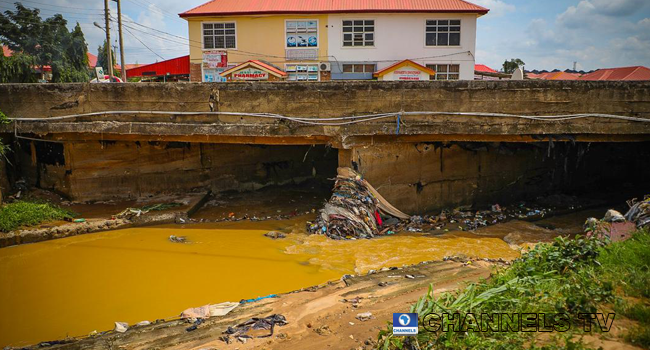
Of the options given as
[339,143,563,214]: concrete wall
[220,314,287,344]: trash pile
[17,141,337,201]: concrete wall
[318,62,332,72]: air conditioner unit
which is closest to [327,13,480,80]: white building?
[318,62,332,72]: air conditioner unit

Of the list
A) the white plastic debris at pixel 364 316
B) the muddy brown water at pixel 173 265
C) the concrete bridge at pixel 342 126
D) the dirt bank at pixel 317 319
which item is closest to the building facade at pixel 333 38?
the concrete bridge at pixel 342 126

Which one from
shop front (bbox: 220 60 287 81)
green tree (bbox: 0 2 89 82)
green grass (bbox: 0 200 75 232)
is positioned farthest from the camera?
green tree (bbox: 0 2 89 82)

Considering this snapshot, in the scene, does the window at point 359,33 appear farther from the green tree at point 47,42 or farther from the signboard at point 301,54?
the green tree at point 47,42

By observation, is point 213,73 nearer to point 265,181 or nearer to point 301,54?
point 301,54

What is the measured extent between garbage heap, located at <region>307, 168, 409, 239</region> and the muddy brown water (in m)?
0.28

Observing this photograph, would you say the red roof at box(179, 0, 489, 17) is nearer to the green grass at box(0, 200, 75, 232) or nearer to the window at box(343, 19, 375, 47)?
the window at box(343, 19, 375, 47)

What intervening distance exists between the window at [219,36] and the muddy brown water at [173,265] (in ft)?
42.9

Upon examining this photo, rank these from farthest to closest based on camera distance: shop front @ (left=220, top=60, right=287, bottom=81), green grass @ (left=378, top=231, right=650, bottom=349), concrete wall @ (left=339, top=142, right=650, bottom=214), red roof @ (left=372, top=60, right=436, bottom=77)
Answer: red roof @ (left=372, top=60, right=436, bottom=77) → shop front @ (left=220, top=60, right=287, bottom=81) → concrete wall @ (left=339, top=142, right=650, bottom=214) → green grass @ (left=378, top=231, right=650, bottom=349)

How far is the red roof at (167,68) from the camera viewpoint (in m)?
19.8

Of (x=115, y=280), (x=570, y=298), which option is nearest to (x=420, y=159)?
(x=570, y=298)

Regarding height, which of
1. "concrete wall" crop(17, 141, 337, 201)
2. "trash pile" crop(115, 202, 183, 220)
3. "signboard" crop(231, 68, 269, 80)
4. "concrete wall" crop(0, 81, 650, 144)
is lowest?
"trash pile" crop(115, 202, 183, 220)

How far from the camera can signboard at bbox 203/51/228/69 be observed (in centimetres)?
1920

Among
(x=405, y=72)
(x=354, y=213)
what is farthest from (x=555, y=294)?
(x=405, y=72)

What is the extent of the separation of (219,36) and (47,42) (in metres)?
10.8
